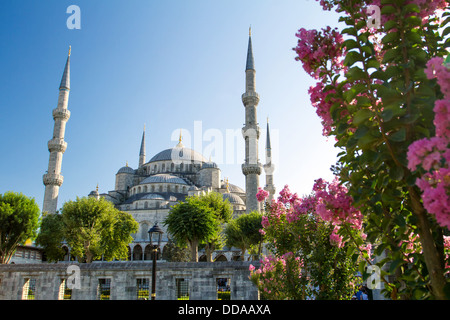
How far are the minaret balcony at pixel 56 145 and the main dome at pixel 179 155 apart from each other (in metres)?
26.4

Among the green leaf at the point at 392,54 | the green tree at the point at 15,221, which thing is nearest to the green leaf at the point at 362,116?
the green leaf at the point at 392,54

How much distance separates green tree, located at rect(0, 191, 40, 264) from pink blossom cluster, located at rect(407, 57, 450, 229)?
26748 millimetres

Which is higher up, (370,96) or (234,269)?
(370,96)

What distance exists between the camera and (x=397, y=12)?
272cm

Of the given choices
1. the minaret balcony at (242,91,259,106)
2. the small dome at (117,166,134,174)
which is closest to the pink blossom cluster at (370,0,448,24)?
the minaret balcony at (242,91,259,106)

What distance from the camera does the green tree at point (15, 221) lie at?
23.4 m

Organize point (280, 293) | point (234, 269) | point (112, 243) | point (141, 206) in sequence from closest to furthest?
point (280, 293) < point (234, 269) < point (112, 243) < point (141, 206)

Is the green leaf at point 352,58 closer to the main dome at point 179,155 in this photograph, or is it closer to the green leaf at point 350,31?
the green leaf at point 350,31

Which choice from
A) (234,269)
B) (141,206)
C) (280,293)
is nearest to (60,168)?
(141,206)

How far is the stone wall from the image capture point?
489 inches

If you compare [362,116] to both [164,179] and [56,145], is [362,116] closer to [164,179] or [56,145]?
[56,145]

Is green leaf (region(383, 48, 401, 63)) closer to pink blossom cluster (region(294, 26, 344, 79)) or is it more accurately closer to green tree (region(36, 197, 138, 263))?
pink blossom cluster (region(294, 26, 344, 79))

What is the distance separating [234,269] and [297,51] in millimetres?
10418
